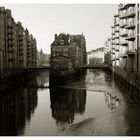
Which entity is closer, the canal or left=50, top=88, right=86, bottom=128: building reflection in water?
the canal

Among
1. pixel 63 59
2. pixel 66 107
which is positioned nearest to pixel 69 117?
pixel 66 107

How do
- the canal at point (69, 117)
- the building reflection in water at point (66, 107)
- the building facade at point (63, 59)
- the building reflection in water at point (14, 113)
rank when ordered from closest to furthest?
the canal at point (69, 117), the building reflection in water at point (14, 113), the building reflection in water at point (66, 107), the building facade at point (63, 59)

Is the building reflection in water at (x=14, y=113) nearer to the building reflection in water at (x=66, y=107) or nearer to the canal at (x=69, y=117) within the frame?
the canal at (x=69, y=117)

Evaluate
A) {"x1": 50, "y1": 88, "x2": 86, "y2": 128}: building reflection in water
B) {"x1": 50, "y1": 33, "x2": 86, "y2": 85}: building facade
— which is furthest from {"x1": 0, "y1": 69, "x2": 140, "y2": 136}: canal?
{"x1": 50, "y1": 33, "x2": 86, "y2": 85}: building facade

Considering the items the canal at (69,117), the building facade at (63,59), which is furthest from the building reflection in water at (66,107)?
the building facade at (63,59)

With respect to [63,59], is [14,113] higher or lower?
lower

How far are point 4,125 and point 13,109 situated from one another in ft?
26.3

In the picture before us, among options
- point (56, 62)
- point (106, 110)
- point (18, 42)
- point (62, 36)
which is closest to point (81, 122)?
point (106, 110)

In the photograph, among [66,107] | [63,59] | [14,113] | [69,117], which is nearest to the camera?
[69,117]

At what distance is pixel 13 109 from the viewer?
34344mm

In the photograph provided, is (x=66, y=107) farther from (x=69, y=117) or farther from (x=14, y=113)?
(x=14, y=113)

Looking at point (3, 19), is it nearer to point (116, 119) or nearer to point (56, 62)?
point (56, 62)

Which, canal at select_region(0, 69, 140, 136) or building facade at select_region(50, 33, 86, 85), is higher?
building facade at select_region(50, 33, 86, 85)

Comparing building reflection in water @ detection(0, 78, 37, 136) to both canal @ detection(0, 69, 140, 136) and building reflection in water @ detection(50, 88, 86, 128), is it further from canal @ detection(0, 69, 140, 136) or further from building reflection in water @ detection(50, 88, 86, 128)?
building reflection in water @ detection(50, 88, 86, 128)
